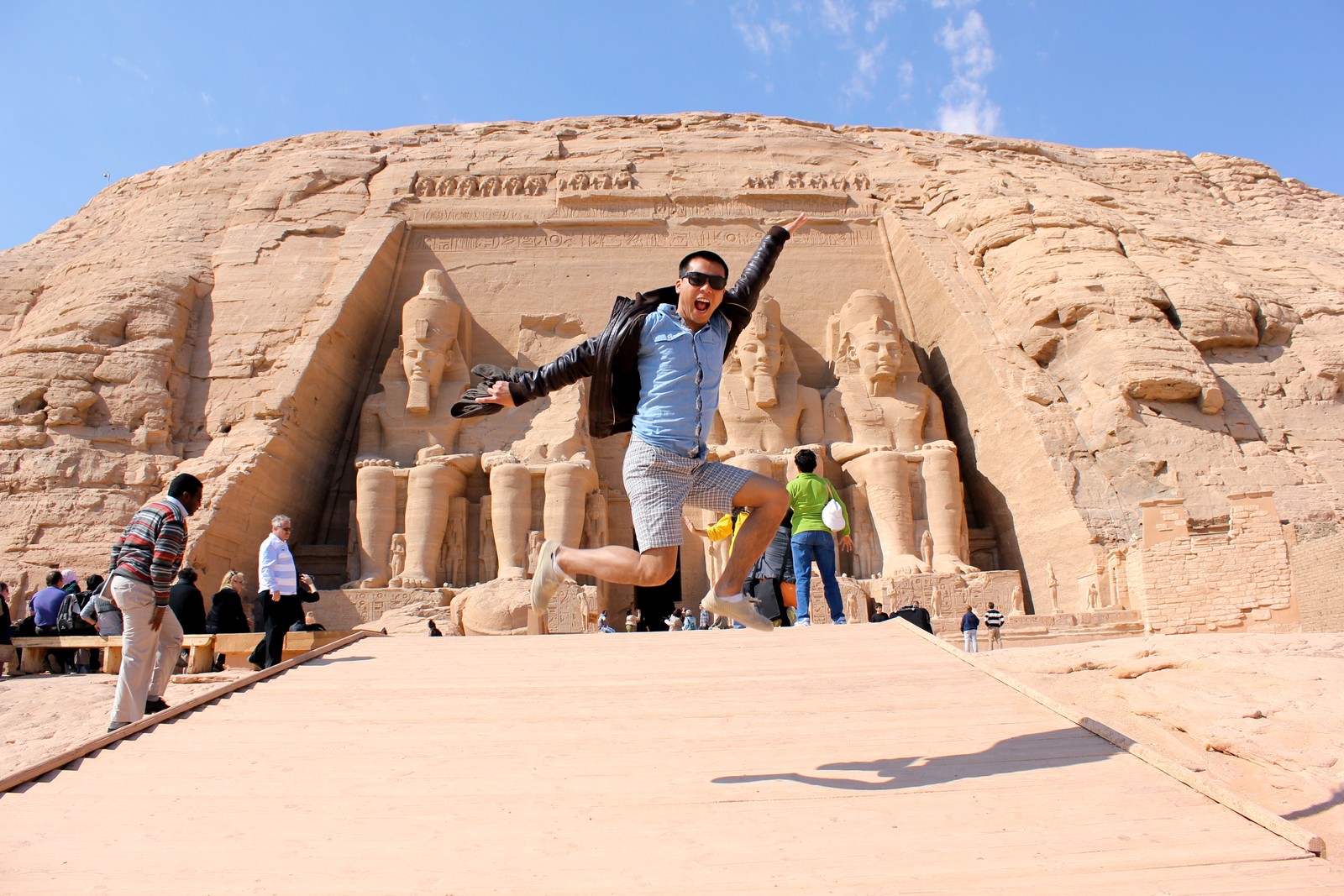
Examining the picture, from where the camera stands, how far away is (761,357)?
37.1ft

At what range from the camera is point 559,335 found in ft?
40.5

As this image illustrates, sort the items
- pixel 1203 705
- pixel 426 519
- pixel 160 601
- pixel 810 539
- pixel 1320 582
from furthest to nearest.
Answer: pixel 426 519
pixel 1320 582
pixel 810 539
pixel 160 601
pixel 1203 705

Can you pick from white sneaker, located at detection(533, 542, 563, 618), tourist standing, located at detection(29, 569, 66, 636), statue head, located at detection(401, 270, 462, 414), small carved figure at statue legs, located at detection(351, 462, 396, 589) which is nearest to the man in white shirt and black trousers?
tourist standing, located at detection(29, 569, 66, 636)

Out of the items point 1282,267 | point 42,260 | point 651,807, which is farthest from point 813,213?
point 651,807

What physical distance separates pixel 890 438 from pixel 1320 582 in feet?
15.1

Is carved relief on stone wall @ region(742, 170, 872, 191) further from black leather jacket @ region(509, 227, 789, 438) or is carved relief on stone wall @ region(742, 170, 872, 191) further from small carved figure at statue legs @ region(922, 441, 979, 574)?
black leather jacket @ region(509, 227, 789, 438)

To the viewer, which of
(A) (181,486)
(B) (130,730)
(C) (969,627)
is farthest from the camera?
(C) (969,627)

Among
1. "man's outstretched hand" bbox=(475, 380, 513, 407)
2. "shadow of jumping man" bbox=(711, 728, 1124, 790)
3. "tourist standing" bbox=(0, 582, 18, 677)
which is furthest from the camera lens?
"tourist standing" bbox=(0, 582, 18, 677)

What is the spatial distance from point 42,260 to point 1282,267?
15.5 meters

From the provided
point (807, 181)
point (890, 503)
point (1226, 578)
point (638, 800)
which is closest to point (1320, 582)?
point (1226, 578)

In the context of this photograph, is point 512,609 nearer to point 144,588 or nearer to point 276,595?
point 276,595

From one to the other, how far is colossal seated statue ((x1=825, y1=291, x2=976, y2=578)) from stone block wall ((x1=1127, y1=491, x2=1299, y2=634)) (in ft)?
6.37

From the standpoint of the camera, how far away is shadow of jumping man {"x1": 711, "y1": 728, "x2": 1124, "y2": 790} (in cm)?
253

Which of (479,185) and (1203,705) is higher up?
(479,185)
